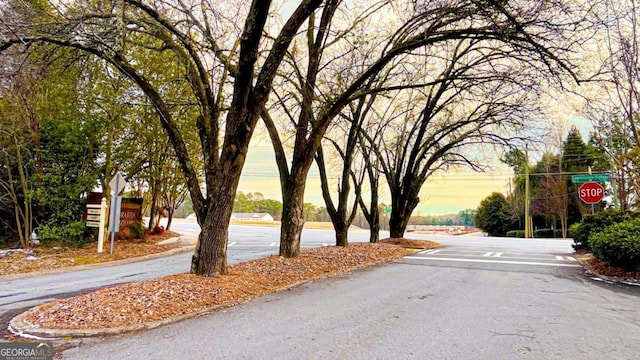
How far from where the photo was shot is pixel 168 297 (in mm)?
5512

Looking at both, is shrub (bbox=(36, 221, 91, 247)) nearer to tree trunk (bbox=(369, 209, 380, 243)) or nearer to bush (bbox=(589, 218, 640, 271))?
tree trunk (bbox=(369, 209, 380, 243))

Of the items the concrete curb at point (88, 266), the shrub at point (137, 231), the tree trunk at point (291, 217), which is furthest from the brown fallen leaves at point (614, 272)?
the shrub at point (137, 231)

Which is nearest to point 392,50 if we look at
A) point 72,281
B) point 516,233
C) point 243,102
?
point 243,102

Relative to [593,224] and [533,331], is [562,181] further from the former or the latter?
[533,331]

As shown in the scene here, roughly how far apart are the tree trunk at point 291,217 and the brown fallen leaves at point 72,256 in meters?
5.62

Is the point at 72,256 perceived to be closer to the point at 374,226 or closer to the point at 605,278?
the point at 374,226

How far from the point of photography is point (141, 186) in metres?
16.6

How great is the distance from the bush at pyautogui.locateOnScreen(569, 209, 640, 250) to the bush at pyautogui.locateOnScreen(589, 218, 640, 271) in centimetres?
252

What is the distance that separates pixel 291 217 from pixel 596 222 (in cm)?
1027

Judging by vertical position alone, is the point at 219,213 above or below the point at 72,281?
above

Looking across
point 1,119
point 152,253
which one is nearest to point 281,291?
point 152,253

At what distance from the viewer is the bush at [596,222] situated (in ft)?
38.9

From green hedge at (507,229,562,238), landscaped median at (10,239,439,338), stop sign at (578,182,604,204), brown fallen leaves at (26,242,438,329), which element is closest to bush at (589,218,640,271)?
brown fallen leaves at (26,242,438,329)

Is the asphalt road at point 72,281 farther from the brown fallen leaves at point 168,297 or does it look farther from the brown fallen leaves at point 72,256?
the brown fallen leaves at point 168,297
